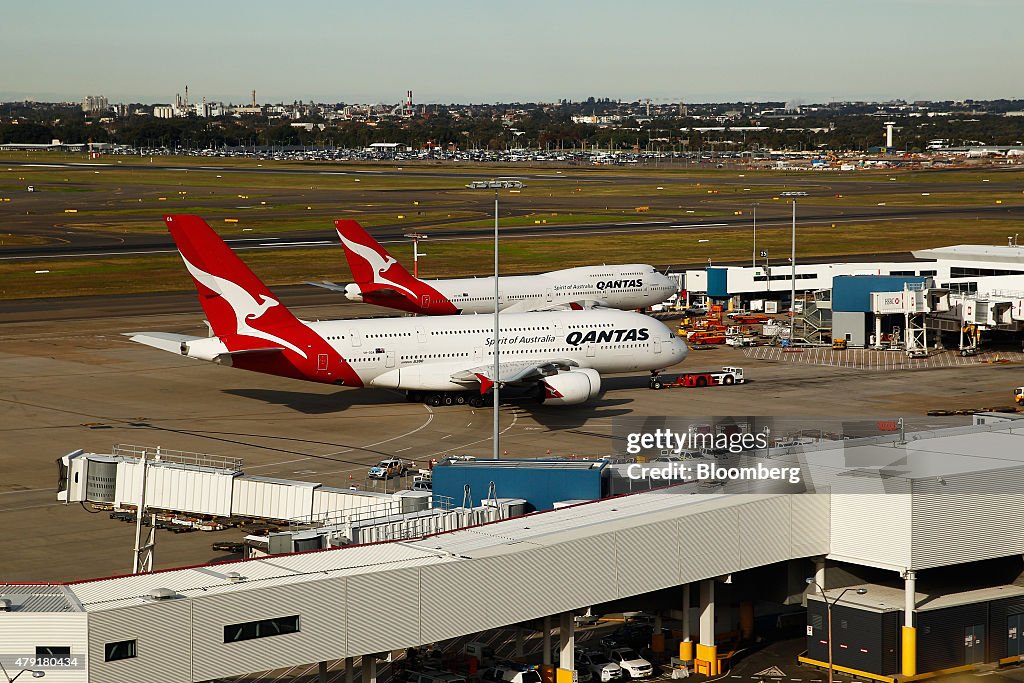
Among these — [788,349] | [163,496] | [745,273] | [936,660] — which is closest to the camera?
[936,660]

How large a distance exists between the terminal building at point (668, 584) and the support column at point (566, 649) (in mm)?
43

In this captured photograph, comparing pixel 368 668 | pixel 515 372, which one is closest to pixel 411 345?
pixel 515 372

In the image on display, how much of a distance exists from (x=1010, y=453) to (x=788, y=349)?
59.1 metres

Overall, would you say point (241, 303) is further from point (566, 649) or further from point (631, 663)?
point (566, 649)

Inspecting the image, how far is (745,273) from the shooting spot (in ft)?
436

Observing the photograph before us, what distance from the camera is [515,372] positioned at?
3287 inches

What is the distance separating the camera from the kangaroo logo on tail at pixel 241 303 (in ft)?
269

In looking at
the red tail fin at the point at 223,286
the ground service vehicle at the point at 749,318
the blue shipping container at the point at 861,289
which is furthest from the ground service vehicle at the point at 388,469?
the ground service vehicle at the point at 749,318

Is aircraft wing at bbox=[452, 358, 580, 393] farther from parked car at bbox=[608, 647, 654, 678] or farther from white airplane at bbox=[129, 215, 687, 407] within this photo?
parked car at bbox=[608, 647, 654, 678]

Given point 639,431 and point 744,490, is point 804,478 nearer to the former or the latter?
point 744,490

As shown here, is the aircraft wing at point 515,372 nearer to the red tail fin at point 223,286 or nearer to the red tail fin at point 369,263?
the red tail fin at point 223,286

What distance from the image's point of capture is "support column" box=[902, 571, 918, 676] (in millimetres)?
45469

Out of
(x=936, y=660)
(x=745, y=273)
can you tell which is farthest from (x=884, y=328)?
(x=936, y=660)

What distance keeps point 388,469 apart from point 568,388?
17097 millimetres
